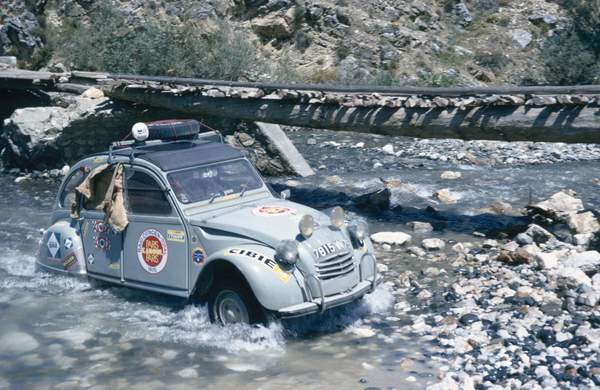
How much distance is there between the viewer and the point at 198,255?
741 centimetres

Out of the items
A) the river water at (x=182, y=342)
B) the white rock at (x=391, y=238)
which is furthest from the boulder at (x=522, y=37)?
the white rock at (x=391, y=238)

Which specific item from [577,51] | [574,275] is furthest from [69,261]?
[577,51]

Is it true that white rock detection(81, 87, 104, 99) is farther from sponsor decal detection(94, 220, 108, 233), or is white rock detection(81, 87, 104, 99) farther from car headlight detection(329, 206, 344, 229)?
car headlight detection(329, 206, 344, 229)

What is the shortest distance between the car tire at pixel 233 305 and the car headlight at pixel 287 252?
1.45 feet

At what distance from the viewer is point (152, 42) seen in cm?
2489

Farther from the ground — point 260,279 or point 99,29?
point 99,29

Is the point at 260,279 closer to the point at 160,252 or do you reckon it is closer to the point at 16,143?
the point at 160,252

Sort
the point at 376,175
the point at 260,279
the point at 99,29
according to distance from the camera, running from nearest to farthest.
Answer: the point at 260,279 → the point at 376,175 → the point at 99,29

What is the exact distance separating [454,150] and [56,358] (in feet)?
41.5

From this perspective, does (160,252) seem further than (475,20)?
No

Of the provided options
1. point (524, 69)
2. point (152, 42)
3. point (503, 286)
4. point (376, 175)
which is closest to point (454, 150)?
point (376, 175)

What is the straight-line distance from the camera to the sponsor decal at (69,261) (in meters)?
8.70

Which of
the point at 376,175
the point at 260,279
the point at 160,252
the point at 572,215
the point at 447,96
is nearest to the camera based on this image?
the point at 260,279

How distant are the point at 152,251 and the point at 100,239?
0.92 meters
